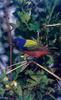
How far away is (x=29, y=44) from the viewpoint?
36.1 inches

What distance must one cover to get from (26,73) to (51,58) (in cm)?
9

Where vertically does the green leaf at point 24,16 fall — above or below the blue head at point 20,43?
above

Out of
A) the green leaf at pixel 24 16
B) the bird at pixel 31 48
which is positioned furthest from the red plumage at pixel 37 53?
the green leaf at pixel 24 16

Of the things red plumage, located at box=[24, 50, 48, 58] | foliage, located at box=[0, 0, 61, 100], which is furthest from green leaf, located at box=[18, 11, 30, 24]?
red plumage, located at box=[24, 50, 48, 58]

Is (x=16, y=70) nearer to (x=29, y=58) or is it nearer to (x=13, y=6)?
(x=29, y=58)

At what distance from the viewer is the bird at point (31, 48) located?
2.96ft

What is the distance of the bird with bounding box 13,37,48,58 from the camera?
903 mm

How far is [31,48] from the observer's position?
0.91 meters

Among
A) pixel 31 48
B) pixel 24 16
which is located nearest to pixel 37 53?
pixel 31 48

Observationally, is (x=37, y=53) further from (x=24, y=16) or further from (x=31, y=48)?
(x=24, y=16)

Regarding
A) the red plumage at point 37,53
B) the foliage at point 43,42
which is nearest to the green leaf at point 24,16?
the foliage at point 43,42

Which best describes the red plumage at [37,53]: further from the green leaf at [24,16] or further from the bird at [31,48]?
the green leaf at [24,16]

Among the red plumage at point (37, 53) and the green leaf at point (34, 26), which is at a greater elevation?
the green leaf at point (34, 26)

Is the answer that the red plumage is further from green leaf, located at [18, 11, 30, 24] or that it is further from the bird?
green leaf, located at [18, 11, 30, 24]
